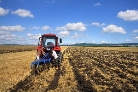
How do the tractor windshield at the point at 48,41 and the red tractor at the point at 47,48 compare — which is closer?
the red tractor at the point at 47,48

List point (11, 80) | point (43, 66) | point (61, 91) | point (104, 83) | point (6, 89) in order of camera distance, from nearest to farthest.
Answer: point (61, 91) < point (6, 89) < point (104, 83) < point (11, 80) < point (43, 66)

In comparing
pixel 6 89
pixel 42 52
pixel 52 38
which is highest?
pixel 52 38

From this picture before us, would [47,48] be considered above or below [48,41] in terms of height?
below

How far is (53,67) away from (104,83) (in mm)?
6129

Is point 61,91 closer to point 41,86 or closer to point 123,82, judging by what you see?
point 41,86

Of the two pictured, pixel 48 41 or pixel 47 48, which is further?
pixel 48 41

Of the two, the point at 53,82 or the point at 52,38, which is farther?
the point at 52,38

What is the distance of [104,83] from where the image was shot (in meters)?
9.33

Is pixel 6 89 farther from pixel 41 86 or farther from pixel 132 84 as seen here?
pixel 132 84

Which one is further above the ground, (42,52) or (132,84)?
(42,52)

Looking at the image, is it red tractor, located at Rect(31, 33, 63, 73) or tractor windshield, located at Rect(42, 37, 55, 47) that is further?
tractor windshield, located at Rect(42, 37, 55, 47)

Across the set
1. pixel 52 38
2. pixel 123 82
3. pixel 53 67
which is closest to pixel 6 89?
pixel 123 82

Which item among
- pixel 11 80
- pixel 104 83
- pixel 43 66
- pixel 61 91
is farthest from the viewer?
pixel 43 66

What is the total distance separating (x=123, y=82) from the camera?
31.0 ft
